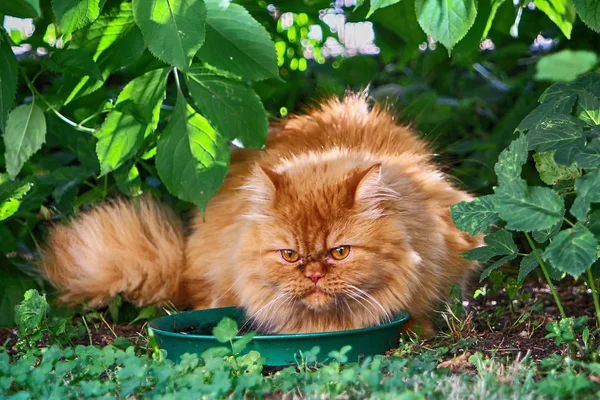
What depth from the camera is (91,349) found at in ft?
7.04

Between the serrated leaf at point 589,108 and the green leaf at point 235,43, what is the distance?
932mm

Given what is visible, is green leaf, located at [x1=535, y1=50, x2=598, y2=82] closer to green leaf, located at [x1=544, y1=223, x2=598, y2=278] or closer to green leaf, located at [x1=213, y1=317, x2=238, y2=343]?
green leaf, located at [x1=544, y1=223, x2=598, y2=278]

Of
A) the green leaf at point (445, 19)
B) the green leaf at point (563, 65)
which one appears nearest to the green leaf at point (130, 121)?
the green leaf at point (445, 19)

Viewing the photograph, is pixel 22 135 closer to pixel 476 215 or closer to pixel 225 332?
pixel 225 332

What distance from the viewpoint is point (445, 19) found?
2137mm

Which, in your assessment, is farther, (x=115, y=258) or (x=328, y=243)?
(x=115, y=258)

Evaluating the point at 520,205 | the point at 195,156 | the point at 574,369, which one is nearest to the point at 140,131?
the point at 195,156

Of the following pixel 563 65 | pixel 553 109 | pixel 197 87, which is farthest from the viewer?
pixel 197 87

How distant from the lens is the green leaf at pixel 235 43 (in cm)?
240

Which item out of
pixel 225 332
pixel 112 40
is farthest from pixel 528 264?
pixel 112 40

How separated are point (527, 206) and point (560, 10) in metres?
0.94

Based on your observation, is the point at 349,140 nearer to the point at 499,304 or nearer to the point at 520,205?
the point at 499,304

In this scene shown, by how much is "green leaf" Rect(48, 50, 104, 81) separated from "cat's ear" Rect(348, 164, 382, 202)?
89 cm

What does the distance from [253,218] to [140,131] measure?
48cm
